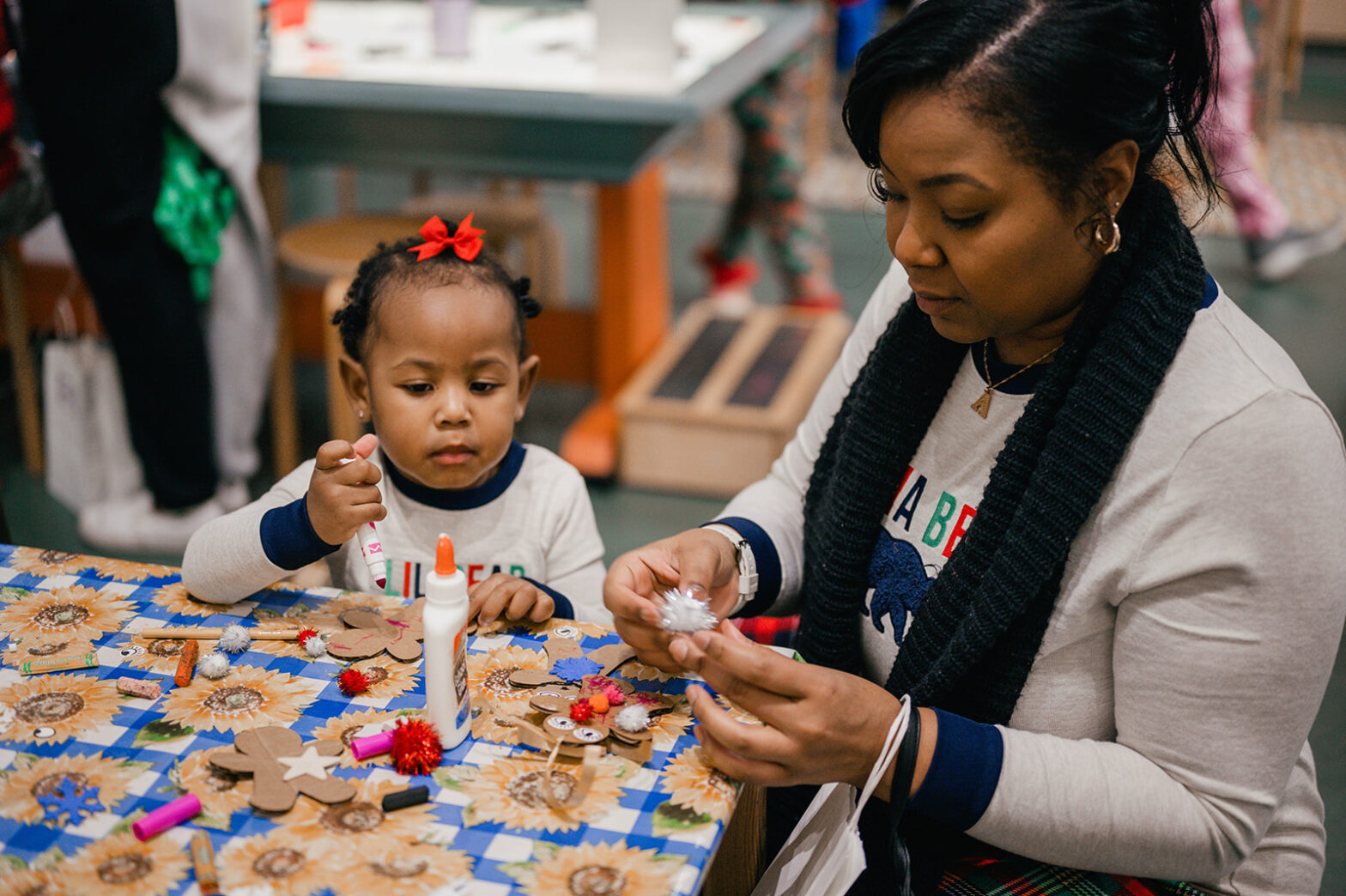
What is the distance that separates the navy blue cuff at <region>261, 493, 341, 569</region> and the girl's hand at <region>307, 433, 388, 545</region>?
0.02m

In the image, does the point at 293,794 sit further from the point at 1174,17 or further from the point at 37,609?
the point at 1174,17

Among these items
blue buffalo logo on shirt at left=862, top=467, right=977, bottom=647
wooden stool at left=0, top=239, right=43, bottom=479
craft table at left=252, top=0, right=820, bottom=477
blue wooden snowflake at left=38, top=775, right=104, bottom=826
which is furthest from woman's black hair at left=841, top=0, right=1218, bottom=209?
wooden stool at left=0, top=239, right=43, bottom=479

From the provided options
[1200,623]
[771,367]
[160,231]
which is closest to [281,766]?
[1200,623]

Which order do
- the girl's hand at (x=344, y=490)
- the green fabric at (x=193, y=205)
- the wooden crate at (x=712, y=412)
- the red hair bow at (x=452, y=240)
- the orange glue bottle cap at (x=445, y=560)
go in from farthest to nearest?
the wooden crate at (x=712, y=412)
the green fabric at (x=193, y=205)
the red hair bow at (x=452, y=240)
the girl's hand at (x=344, y=490)
the orange glue bottle cap at (x=445, y=560)

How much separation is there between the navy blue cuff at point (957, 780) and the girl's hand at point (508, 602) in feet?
1.40

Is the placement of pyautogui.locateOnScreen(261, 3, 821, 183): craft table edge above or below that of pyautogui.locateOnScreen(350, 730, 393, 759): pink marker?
above

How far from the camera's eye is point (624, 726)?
106 centimetres

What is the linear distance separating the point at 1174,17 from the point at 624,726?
82 centimetres

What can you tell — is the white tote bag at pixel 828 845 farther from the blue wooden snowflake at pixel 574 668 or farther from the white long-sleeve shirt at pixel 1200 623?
the blue wooden snowflake at pixel 574 668

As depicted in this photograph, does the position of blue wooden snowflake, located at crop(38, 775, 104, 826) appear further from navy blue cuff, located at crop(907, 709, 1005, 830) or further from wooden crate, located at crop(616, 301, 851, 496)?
wooden crate, located at crop(616, 301, 851, 496)

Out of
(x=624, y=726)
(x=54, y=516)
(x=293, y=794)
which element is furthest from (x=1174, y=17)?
Answer: (x=54, y=516)

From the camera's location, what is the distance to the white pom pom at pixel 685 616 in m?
1.11

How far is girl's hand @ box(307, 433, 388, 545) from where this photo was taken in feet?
4.00

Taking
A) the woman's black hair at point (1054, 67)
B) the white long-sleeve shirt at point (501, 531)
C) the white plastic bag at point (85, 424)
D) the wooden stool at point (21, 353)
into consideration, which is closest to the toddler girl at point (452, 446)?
the white long-sleeve shirt at point (501, 531)
